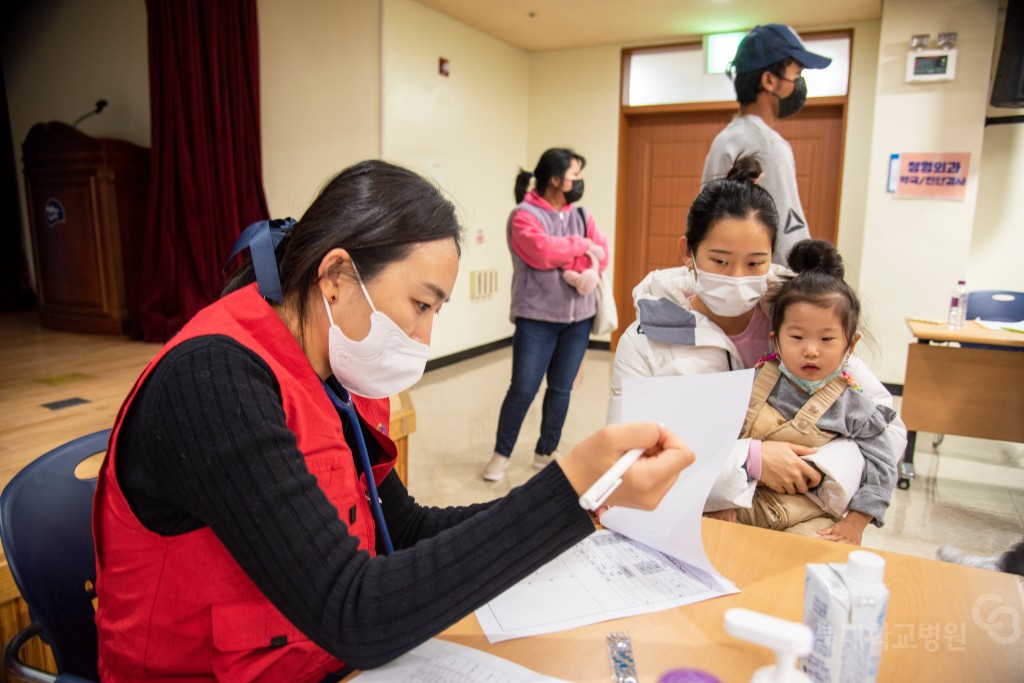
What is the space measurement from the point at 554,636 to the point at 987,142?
4826mm

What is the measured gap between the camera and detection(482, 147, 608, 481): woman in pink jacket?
284 centimetres

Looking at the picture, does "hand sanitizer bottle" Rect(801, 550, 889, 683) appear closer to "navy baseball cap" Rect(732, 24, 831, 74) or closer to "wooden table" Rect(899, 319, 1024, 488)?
"navy baseball cap" Rect(732, 24, 831, 74)

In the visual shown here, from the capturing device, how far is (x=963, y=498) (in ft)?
9.18

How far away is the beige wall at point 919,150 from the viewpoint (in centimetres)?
401

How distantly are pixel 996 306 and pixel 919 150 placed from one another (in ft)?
3.97

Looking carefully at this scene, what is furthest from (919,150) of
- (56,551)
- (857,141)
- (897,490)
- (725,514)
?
(56,551)

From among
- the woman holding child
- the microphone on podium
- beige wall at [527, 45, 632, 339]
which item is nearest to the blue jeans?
the woman holding child

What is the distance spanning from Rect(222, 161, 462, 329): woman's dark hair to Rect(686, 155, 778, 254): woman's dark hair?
0.69 m

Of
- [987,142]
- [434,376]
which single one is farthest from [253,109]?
[987,142]

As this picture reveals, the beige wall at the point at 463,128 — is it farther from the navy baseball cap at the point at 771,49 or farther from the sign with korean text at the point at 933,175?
the sign with korean text at the point at 933,175

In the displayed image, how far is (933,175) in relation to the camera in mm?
4164

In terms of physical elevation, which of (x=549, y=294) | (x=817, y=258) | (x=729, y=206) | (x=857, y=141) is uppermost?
(x=857, y=141)

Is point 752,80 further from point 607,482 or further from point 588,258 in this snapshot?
point 607,482

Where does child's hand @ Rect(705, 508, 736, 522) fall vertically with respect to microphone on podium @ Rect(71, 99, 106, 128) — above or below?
below
